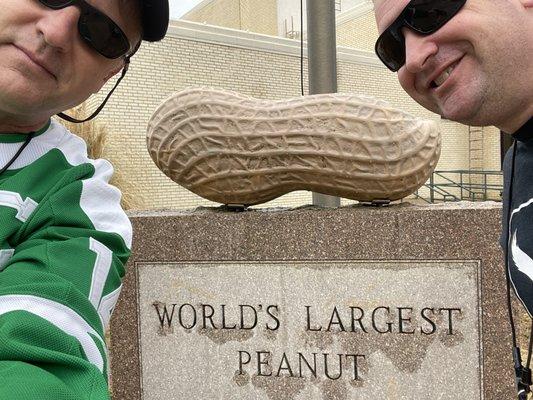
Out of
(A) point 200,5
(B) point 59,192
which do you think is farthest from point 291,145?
(A) point 200,5

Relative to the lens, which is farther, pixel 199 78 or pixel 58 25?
pixel 199 78

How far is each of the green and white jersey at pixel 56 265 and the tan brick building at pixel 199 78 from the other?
26.3 feet

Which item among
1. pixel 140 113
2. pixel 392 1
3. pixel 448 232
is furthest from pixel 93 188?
pixel 140 113

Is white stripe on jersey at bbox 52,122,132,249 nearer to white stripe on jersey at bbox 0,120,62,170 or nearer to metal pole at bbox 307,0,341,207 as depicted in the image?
white stripe on jersey at bbox 0,120,62,170

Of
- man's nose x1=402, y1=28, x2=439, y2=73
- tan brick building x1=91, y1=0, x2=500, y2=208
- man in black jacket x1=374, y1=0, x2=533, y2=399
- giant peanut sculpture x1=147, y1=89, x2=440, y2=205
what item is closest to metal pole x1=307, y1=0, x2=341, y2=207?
giant peanut sculpture x1=147, y1=89, x2=440, y2=205

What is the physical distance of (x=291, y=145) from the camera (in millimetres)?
3021

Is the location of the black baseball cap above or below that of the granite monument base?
above

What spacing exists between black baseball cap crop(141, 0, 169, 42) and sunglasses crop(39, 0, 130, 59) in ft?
0.36

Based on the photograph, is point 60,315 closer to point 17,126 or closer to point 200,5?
point 17,126

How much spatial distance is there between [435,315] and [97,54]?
220 centimetres

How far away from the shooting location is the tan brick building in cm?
1200

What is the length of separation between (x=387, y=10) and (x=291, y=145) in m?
1.52

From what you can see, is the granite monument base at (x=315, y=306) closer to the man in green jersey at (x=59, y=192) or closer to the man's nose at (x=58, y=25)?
the man in green jersey at (x=59, y=192)

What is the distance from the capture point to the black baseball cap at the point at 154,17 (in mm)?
1482
